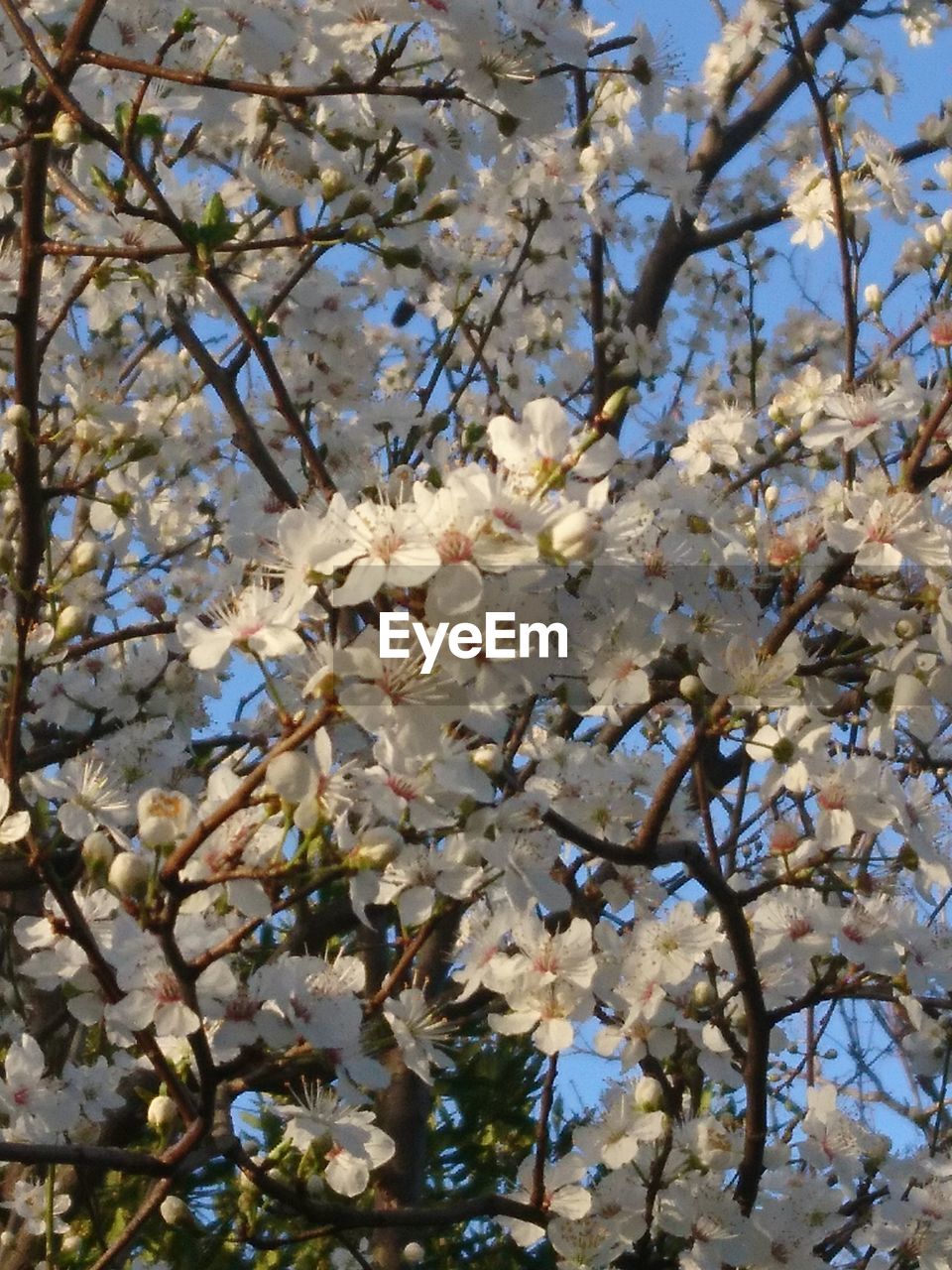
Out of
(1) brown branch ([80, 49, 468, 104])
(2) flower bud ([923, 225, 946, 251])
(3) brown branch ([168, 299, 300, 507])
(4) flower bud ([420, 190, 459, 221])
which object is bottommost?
(3) brown branch ([168, 299, 300, 507])

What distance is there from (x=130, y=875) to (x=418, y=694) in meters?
0.31

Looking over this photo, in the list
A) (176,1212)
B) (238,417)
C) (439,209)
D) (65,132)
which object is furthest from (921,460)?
(176,1212)

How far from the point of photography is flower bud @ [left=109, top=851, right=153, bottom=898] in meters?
1.35

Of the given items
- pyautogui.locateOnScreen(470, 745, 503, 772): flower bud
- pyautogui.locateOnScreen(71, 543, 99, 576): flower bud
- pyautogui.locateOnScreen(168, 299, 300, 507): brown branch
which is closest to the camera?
pyautogui.locateOnScreen(470, 745, 503, 772): flower bud

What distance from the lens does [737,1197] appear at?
232 cm

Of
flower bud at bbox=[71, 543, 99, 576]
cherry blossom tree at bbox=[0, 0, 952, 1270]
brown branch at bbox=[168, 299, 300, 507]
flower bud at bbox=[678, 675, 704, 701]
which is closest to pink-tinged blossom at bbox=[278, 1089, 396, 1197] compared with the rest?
cherry blossom tree at bbox=[0, 0, 952, 1270]

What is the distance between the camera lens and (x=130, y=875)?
135 cm

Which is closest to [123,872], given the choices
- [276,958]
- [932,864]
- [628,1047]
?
[276,958]

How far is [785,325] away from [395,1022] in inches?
147

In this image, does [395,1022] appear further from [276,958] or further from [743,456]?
[743,456]

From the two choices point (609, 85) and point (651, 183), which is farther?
point (651, 183)

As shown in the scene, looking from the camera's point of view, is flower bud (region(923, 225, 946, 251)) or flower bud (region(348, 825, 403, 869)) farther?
flower bud (region(923, 225, 946, 251))

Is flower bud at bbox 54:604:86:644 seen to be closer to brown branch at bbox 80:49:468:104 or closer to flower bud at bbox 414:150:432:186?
brown branch at bbox 80:49:468:104

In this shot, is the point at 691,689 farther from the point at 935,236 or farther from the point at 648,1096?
the point at 935,236
